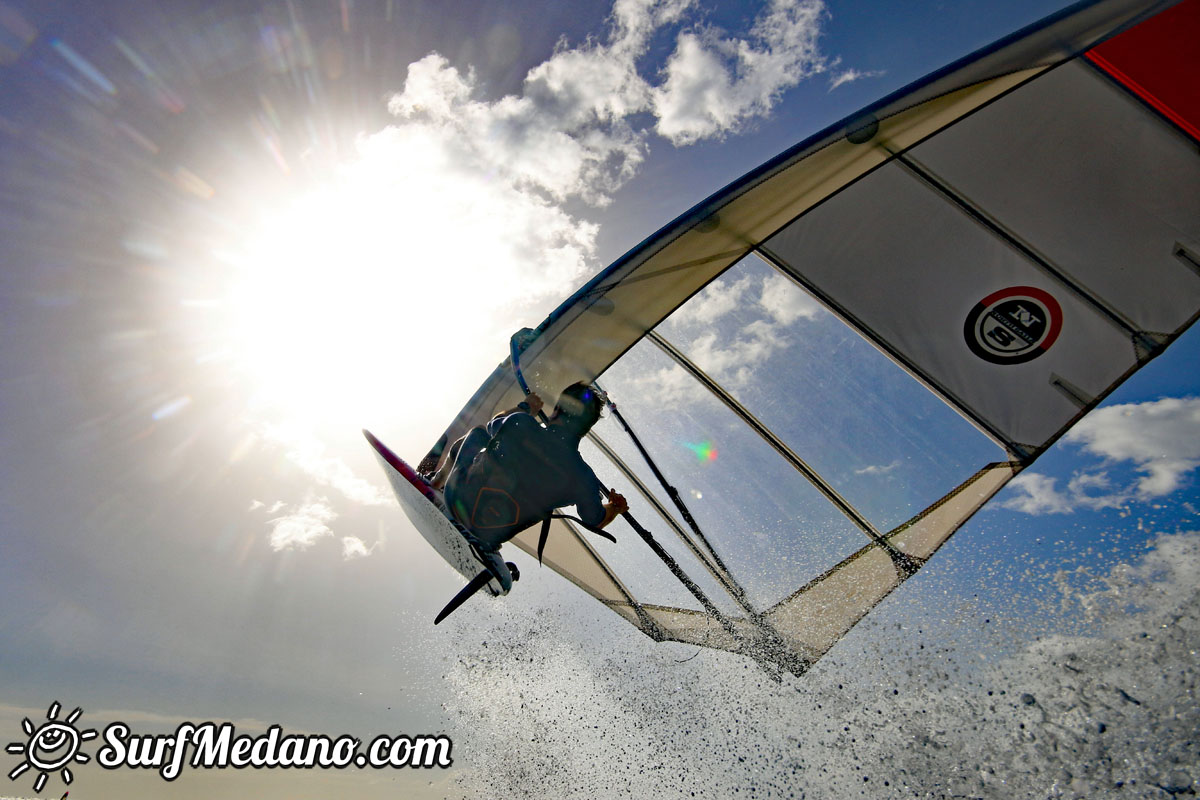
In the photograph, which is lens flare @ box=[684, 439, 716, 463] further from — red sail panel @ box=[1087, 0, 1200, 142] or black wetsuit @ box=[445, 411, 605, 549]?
red sail panel @ box=[1087, 0, 1200, 142]

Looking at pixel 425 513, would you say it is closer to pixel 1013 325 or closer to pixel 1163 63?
pixel 1013 325

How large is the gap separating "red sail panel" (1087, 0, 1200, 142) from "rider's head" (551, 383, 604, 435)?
4.00 m

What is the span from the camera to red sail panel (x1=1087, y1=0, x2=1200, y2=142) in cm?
313

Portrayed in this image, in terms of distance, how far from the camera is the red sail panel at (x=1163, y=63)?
3133 mm

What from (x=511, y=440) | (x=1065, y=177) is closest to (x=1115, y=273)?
(x=1065, y=177)

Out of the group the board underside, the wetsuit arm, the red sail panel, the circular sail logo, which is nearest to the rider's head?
the wetsuit arm

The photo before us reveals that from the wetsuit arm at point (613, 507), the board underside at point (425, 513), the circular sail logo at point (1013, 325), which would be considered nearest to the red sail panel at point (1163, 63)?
the circular sail logo at point (1013, 325)

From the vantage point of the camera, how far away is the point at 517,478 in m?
3.61

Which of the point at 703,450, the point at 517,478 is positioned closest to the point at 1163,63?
the point at 703,450

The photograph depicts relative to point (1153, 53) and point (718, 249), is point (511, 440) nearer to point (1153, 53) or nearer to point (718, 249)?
point (718, 249)

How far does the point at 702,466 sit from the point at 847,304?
2108mm

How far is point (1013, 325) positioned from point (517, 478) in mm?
4564

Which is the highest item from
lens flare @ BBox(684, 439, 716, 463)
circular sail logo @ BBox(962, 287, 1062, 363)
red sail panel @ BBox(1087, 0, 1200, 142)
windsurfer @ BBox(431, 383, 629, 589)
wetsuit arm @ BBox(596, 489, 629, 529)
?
windsurfer @ BBox(431, 383, 629, 589)

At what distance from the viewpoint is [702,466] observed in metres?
4.86
